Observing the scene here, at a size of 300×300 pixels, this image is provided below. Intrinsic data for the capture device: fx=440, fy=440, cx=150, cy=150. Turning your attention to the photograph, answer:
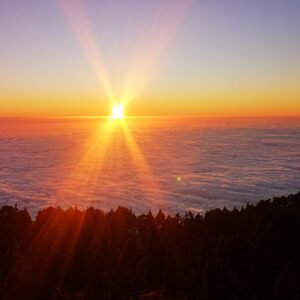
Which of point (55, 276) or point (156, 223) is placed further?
point (156, 223)

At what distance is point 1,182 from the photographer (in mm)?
47062

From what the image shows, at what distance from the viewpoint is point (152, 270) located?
55.0ft

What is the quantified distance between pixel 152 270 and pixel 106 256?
1.83 metres

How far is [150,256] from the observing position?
17.2 meters

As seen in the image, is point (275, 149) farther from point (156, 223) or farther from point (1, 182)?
point (156, 223)

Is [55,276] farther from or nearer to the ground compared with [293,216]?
nearer to the ground

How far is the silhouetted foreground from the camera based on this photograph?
15.2m

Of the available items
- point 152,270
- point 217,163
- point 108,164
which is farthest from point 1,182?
point 152,270

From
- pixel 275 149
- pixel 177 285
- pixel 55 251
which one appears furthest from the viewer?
pixel 275 149

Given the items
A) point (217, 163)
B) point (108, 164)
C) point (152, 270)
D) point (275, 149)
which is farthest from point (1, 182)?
point (275, 149)

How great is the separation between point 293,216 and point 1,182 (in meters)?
35.1

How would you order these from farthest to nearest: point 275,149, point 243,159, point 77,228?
point 275,149 < point 243,159 < point 77,228

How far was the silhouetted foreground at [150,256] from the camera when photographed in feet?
49.8

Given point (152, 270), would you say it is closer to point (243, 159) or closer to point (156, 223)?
point (156, 223)
